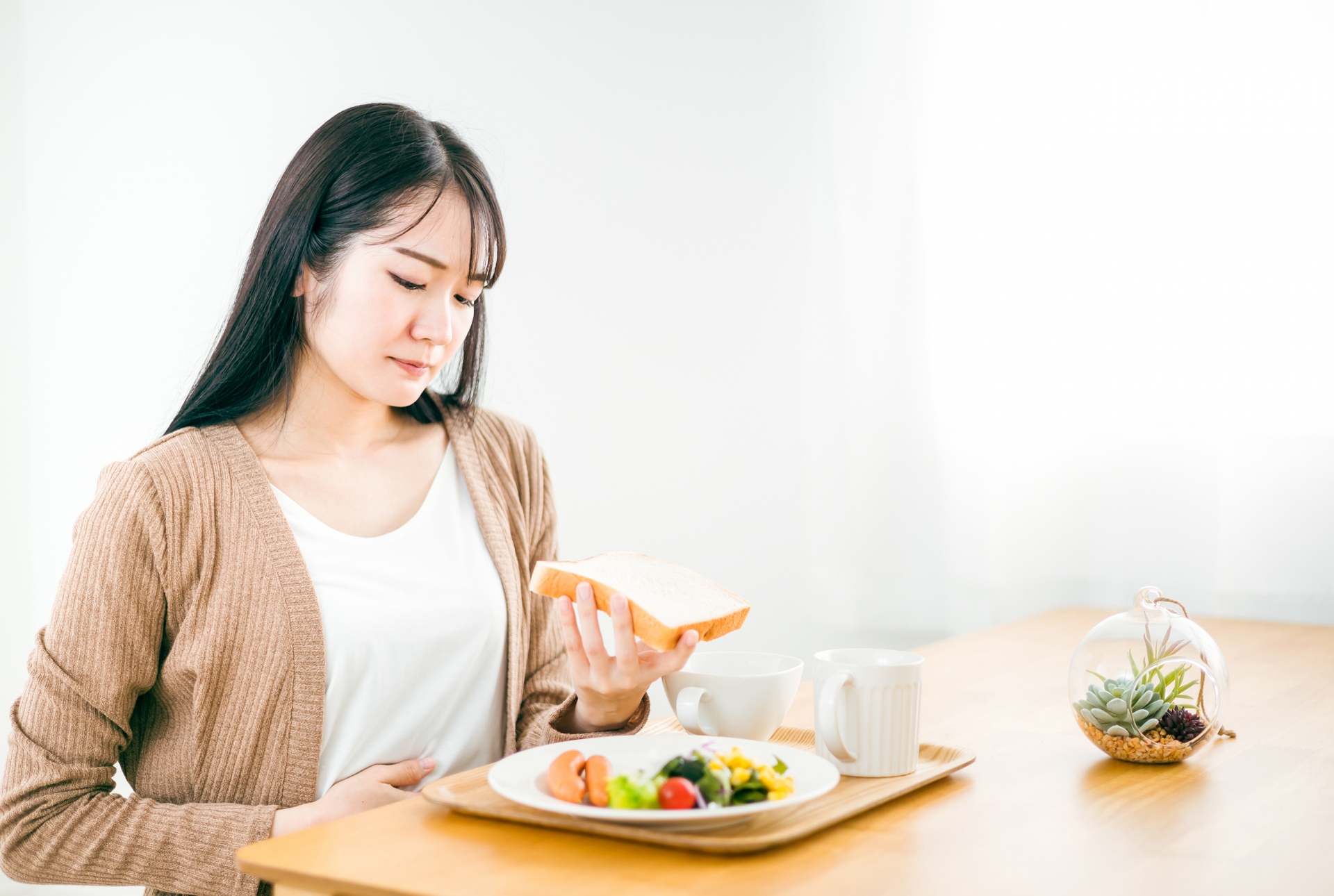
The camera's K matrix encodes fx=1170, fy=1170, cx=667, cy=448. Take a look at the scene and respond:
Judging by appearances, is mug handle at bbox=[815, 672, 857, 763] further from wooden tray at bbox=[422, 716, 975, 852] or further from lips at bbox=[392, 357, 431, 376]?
lips at bbox=[392, 357, 431, 376]

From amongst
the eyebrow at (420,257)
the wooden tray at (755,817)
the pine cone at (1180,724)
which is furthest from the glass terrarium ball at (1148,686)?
the eyebrow at (420,257)

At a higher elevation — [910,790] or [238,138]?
[238,138]

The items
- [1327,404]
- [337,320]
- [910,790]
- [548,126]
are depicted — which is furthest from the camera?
[548,126]

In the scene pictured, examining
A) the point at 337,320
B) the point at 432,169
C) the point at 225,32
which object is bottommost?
the point at 337,320

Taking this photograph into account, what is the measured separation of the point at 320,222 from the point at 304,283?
0.07 metres

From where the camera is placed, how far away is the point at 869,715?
908 millimetres

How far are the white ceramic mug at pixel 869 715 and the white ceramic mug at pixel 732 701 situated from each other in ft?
0.12

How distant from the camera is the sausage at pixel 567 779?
31.0 inches

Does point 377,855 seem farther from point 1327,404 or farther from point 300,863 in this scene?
point 1327,404

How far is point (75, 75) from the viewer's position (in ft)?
8.25

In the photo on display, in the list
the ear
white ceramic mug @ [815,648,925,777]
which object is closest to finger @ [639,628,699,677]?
white ceramic mug @ [815,648,925,777]

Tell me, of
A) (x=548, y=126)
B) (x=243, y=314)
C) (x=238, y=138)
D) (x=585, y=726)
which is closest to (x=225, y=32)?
(x=238, y=138)

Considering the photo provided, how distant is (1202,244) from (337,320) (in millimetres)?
1495

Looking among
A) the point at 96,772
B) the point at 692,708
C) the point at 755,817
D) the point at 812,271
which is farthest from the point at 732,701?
the point at 812,271
